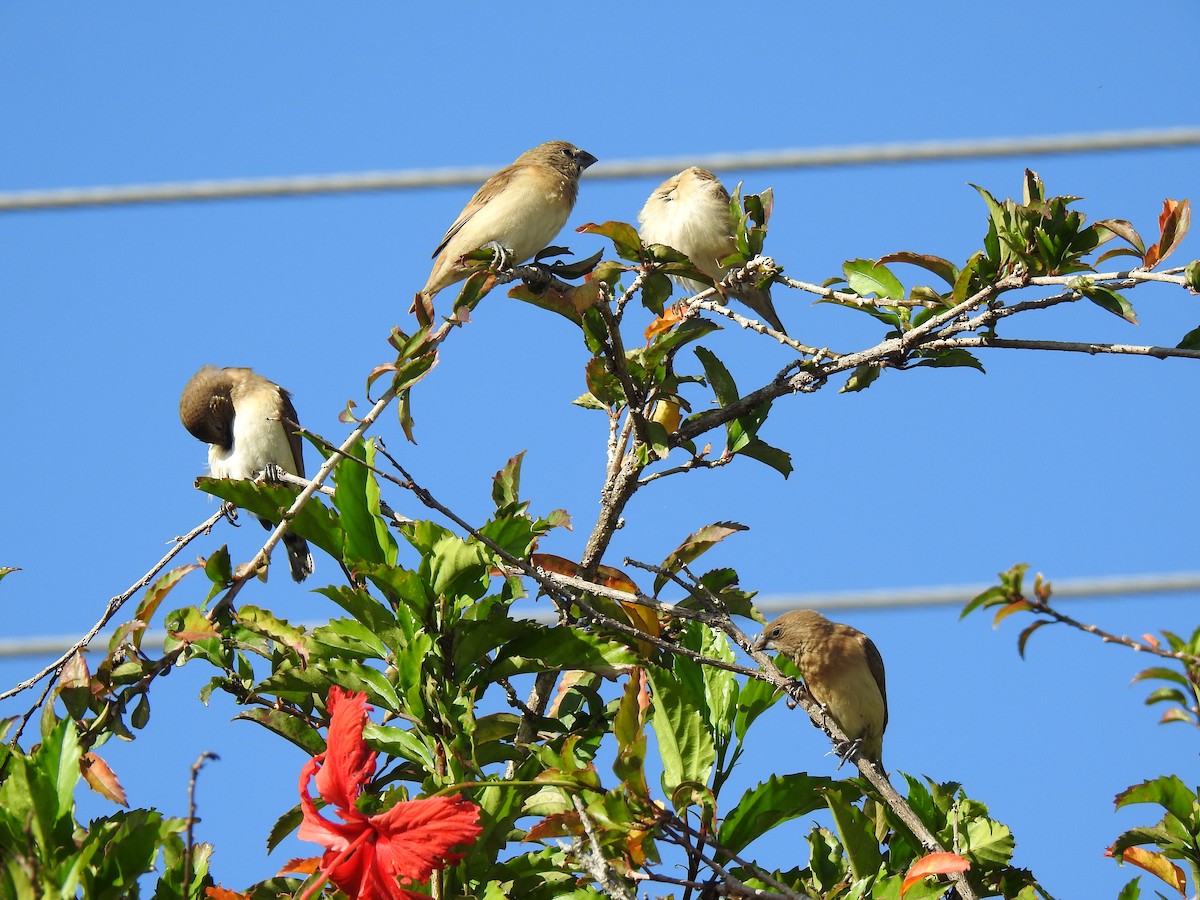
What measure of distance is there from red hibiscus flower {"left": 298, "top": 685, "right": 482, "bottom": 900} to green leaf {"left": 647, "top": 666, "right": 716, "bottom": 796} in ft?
1.27

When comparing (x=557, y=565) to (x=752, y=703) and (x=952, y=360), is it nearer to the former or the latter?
(x=752, y=703)

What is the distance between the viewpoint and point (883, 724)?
14.1 ft

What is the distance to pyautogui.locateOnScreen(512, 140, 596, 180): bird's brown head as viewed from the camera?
4.66 meters

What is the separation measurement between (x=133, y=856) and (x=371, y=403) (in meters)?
0.78

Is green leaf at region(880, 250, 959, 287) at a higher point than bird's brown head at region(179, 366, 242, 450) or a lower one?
lower

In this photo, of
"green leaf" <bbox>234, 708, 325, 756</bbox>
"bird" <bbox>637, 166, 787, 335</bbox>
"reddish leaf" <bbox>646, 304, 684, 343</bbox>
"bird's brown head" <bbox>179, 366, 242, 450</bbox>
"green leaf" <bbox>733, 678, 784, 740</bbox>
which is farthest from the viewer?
"bird's brown head" <bbox>179, 366, 242, 450</bbox>

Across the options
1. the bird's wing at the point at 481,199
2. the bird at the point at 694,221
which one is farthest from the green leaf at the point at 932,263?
the bird at the point at 694,221

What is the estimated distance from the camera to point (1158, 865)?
2064 millimetres

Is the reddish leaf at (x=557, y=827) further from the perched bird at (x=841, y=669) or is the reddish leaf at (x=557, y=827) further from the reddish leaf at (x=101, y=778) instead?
the perched bird at (x=841, y=669)

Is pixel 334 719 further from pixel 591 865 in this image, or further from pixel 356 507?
pixel 356 507

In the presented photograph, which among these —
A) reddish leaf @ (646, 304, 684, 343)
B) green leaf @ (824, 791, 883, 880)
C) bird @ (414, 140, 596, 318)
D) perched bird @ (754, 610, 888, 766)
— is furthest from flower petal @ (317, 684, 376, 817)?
perched bird @ (754, 610, 888, 766)

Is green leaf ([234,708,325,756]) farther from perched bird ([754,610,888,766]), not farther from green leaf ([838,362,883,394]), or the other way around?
perched bird ([754,610,888,766])

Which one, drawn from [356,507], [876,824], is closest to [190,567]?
[356,507]

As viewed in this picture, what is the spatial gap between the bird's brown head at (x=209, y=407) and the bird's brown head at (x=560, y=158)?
5.17 ft
